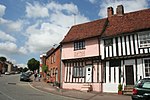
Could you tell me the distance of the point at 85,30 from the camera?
91.6 ft

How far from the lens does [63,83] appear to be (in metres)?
27.8

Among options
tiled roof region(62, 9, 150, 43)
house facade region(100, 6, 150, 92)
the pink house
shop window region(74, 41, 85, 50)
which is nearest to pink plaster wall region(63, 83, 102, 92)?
the pink house

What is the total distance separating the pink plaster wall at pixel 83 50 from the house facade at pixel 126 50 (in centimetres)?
95

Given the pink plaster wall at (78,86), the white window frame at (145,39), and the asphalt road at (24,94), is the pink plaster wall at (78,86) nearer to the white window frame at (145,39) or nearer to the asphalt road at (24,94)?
the asphalt road at (24,94)

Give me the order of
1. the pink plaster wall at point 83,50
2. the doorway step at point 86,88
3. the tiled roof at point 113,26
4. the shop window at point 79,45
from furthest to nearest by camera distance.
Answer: the shop window at point 79,45, the pink plaster wall at point 83,50, the doorway step at point 86,88, the tiled roof at point 113,26

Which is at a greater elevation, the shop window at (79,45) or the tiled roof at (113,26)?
the tiled roof at (113,26)

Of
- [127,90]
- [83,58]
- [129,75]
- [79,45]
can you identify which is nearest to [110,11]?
[79,45]

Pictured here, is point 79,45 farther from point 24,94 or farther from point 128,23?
point 24,94

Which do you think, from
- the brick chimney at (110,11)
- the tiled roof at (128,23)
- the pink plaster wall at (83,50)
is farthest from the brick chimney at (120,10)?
the pink plaster wall at (83,50)

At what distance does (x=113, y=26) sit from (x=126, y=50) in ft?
13.0

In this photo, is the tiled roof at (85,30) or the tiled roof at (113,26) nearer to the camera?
the tiled roof at (113,26)

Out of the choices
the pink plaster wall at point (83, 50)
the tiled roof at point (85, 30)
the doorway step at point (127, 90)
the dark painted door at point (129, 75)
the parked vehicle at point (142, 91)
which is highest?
the tiled roof at point (85, 30)

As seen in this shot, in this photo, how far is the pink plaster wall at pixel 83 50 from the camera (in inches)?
996

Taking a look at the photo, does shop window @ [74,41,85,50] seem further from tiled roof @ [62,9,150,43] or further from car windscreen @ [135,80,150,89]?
car windscreen @ [135,80,150,89]
